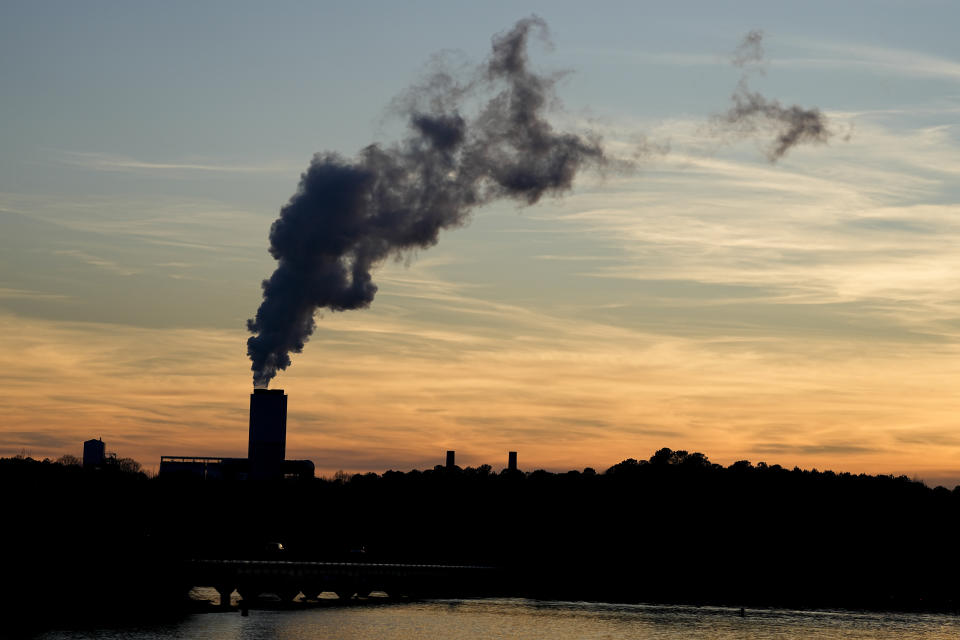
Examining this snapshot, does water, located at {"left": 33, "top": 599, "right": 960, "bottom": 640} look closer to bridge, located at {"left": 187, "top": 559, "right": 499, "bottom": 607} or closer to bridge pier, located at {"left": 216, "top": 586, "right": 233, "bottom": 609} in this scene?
bridge pier, located at {"left": 216, "top": 586, "right": 233, "bottom": 609}

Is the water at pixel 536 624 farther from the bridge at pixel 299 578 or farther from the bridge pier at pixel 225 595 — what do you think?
the bridge at pixel 299 578

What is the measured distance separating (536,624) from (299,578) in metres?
35.8

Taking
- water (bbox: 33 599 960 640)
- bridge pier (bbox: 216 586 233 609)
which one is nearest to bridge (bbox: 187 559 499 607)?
bridge pier (bbox: 216 586 233 609)

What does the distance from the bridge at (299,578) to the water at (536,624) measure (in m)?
4.71

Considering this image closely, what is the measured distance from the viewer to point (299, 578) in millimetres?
177375

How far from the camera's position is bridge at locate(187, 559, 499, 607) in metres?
167

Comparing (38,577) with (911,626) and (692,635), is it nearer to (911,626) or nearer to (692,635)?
(692,635)

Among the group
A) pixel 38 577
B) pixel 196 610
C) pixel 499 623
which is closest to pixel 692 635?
pixel 499 623

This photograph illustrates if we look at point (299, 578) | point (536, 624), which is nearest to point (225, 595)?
point (299, 578)

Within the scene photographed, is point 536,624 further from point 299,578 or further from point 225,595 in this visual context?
point 225,595

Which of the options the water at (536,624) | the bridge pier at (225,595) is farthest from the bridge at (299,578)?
the water at (536,624)

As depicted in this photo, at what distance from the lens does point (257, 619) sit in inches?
6063

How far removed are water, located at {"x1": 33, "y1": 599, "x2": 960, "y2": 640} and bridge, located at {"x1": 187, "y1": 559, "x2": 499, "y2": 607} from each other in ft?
15.5

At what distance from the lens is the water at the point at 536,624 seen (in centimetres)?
13912
